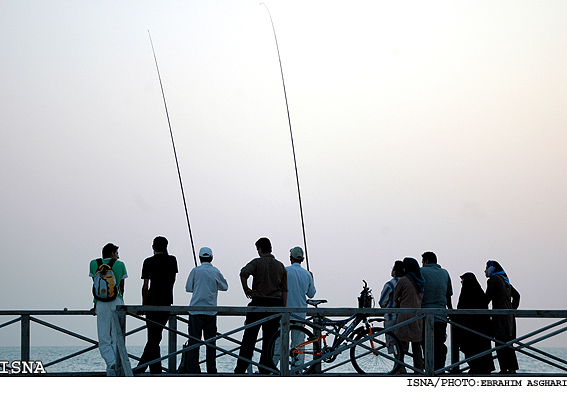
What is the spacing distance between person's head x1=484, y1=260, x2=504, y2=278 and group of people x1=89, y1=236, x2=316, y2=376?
8.54ft

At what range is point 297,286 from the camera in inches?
389

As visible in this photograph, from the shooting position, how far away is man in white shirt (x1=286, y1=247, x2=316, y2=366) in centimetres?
989

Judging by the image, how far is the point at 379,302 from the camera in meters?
10.0

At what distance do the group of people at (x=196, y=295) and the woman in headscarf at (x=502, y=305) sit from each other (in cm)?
258

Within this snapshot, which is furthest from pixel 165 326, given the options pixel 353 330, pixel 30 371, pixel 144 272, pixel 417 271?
pixel 417 271

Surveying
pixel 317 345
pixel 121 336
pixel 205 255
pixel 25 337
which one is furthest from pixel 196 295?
pixel 25 337

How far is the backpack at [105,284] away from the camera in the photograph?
915 centimetres

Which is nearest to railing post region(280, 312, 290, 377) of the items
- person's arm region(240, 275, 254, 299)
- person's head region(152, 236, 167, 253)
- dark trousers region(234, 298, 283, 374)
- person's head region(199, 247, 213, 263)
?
dark trousers region(234, 298, 283, 374)

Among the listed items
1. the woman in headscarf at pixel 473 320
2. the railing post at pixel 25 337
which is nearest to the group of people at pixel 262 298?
the woman in headscarf at pixel 473 320

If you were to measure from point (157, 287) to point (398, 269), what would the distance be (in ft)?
9.56
